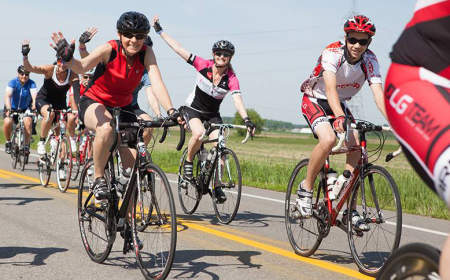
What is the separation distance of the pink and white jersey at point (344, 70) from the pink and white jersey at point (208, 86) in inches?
103

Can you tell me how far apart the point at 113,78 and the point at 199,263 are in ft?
6.14

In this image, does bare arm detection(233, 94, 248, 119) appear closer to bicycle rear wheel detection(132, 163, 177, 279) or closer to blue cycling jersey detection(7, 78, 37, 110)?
bicycle rear wheel detection(132, 163, 177, 279)

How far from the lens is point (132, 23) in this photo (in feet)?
17.4

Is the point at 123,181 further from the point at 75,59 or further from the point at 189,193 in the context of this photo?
the point at 189,193

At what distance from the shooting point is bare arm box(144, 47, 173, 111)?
17.9ft

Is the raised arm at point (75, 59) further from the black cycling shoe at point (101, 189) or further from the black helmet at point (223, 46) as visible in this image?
the black helmet at point (223, 46)

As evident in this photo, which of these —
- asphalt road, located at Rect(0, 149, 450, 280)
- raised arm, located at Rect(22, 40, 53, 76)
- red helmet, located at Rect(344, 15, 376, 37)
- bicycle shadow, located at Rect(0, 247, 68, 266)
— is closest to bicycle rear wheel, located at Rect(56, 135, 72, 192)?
raised arm, located at Rect(22, 40, 53, 76)

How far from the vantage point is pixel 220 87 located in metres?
8.60

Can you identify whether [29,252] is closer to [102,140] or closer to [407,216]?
[102,140]

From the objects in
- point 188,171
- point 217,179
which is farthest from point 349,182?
point 188,171

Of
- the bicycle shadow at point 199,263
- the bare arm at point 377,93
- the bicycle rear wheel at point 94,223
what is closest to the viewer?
the bicycle shadow at point 199,263

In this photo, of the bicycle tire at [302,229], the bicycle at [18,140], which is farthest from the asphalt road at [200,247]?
the bicycle at [18,140]

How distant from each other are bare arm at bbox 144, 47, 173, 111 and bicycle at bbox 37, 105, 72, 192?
20.1ft

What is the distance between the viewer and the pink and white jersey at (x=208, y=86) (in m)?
8.59
